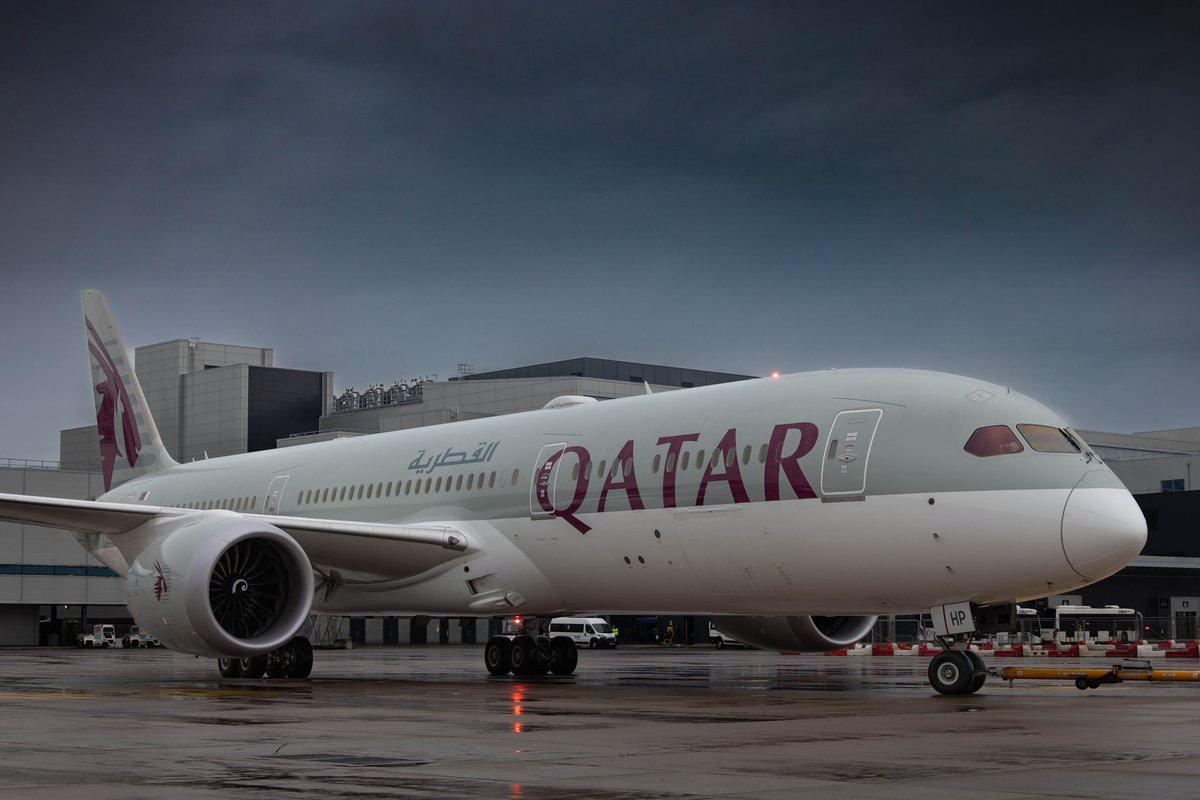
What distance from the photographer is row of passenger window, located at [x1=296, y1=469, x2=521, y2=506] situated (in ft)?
78.3

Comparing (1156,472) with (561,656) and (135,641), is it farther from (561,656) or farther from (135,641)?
(561,656)

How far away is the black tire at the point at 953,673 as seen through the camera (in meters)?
17.9

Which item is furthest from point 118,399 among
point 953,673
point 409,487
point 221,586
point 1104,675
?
point 1104,675

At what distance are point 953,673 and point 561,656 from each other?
9.35m

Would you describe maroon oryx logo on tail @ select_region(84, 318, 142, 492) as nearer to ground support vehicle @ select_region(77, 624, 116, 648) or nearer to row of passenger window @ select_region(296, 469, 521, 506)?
row of passenger window @ select_region(296, 469, 521, 506)

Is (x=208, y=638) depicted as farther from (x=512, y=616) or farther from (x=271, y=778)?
(x=271, y=778)

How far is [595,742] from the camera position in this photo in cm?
1196

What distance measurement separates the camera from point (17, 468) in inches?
2365

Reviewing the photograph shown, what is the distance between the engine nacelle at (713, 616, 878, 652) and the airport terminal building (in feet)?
24.1

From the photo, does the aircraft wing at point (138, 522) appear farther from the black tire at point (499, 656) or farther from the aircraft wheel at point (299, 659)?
the black tire at point (499, 656)

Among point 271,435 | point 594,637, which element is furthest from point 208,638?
point 271,435

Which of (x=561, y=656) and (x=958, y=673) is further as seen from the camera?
(x=561, y=656)

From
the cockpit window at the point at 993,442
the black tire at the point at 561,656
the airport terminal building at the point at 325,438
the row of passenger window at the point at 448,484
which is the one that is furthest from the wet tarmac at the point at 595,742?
the airport terminal building at the point at 325,438

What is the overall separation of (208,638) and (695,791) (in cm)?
1323
